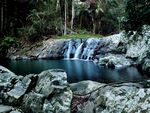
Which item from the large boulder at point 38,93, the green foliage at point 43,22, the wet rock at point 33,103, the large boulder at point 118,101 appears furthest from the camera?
the green foliage at point 43,22

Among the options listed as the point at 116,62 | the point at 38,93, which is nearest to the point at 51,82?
the point at 38,93

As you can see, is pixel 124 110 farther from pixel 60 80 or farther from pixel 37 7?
pixel 37 7

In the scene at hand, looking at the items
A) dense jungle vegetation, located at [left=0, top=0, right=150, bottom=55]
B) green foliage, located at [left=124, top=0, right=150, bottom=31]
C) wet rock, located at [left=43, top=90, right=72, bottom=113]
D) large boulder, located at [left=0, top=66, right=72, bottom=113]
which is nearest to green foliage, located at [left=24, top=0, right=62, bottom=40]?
dense jungle vegetation, located at [left=0, top=0, right=150, bottom=55]

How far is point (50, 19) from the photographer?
96.0ft

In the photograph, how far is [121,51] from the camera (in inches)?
877

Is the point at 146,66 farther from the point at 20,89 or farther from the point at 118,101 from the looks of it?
the point at 118,101

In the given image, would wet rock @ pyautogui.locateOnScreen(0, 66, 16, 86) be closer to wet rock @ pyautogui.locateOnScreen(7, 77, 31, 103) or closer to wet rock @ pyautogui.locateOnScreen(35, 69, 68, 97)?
wet rock @ pyautogui.locateOnScreen(7, 77, 31, 103)

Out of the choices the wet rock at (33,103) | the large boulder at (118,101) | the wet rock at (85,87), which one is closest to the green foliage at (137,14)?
the large boulder at (118,101)

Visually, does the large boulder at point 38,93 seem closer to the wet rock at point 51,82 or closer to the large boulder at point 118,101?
the wet rock at point 51,82

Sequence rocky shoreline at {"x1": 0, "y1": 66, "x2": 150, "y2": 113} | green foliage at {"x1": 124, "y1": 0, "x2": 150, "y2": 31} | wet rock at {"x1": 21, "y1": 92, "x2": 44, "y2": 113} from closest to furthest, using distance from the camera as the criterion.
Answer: green foliage at {"x1": 124, "y1": 0, "x2": 150, "y2": 31}
rocky shoreline at {"x1": 0, "y1": 66, "x2": 150, "y2": 113}
wet rock at {"x1": 21, "y1": 92, "x2": 44, "y2": 113}

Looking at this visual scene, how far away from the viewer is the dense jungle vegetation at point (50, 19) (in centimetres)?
2775

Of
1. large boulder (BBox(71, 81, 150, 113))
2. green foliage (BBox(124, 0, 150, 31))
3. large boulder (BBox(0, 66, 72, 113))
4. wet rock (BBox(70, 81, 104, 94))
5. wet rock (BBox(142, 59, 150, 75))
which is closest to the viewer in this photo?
green foliage (BBox(124, 0, 150, 31))

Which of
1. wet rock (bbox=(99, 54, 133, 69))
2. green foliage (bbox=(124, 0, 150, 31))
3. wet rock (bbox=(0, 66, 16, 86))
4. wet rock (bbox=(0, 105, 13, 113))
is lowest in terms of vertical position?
wet rock (bbox=(99, 54, 133, 69))

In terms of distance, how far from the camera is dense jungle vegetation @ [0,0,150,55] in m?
27.8
